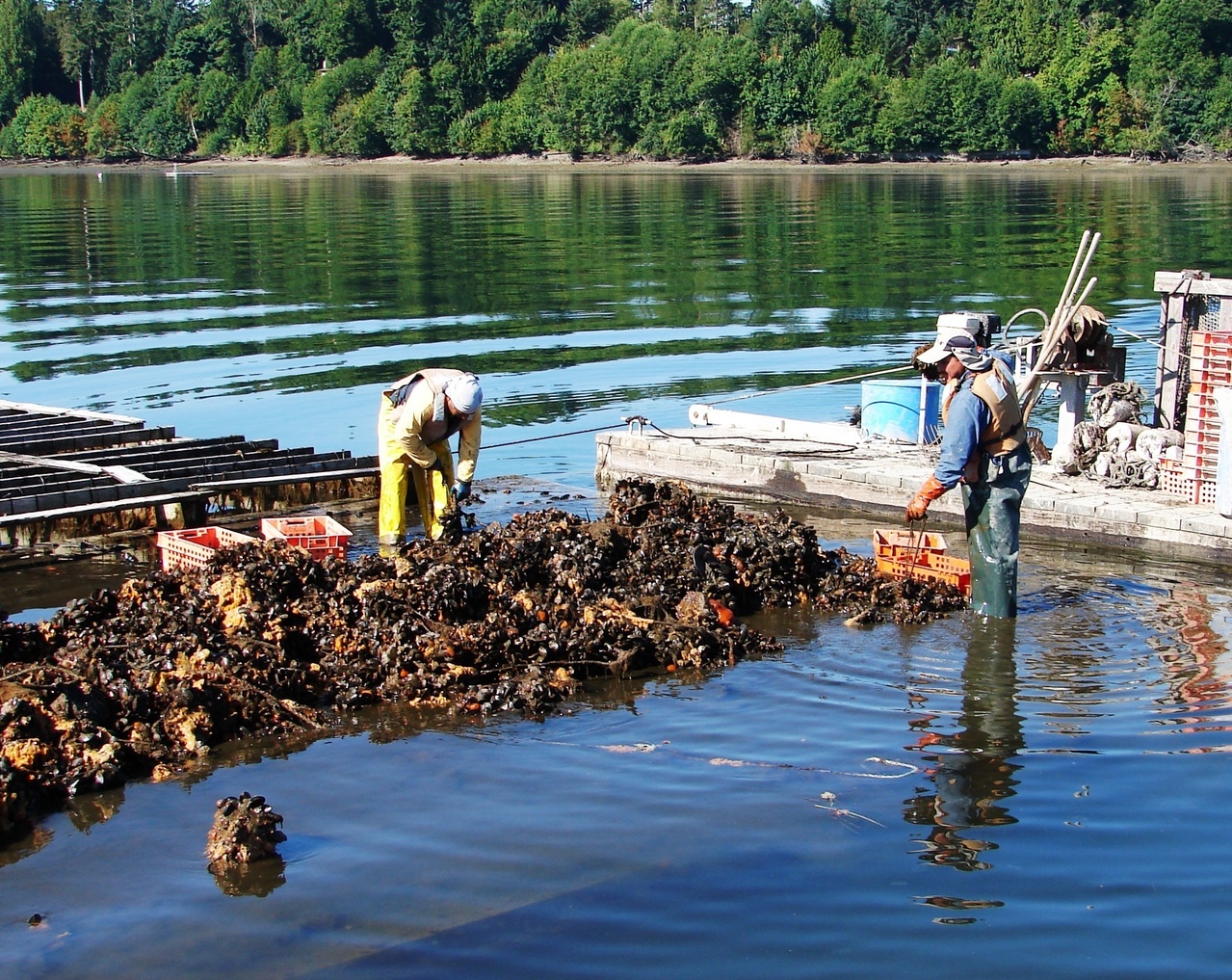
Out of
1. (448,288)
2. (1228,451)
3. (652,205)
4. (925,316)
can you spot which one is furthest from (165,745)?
(652,205)

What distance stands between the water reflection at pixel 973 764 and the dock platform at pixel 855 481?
9.50ft

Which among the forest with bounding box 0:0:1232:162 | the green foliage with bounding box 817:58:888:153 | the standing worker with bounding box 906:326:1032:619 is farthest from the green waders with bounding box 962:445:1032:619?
the green foliage with bounding box 817:58:888:153

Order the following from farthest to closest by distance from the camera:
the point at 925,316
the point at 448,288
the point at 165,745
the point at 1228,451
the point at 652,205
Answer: the point at 652,205 → the point at 448,288 → the point at 925,316 → the point at 1228,451 → the point at 165,745

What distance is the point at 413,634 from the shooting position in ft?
29.7

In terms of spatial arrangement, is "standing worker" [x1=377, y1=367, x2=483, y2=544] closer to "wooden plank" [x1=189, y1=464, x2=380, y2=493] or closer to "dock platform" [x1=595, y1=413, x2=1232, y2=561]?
"wooden plank" [x1=189, y1=464, x2=380, y2=493]

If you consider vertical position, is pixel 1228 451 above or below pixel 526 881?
above

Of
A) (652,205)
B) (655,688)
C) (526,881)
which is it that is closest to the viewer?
(526,881)

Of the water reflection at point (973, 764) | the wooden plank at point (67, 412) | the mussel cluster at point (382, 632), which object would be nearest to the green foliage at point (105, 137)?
the wooden plank at point (67, 412)

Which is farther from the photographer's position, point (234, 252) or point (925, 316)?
point (234, 252)

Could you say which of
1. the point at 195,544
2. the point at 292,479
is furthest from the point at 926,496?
the point at 292,479

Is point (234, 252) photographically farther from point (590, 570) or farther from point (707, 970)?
point (707, 970)

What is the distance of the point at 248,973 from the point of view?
19.1 feet

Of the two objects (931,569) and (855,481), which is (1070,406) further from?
(931,569)

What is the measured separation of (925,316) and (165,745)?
20075 mm
